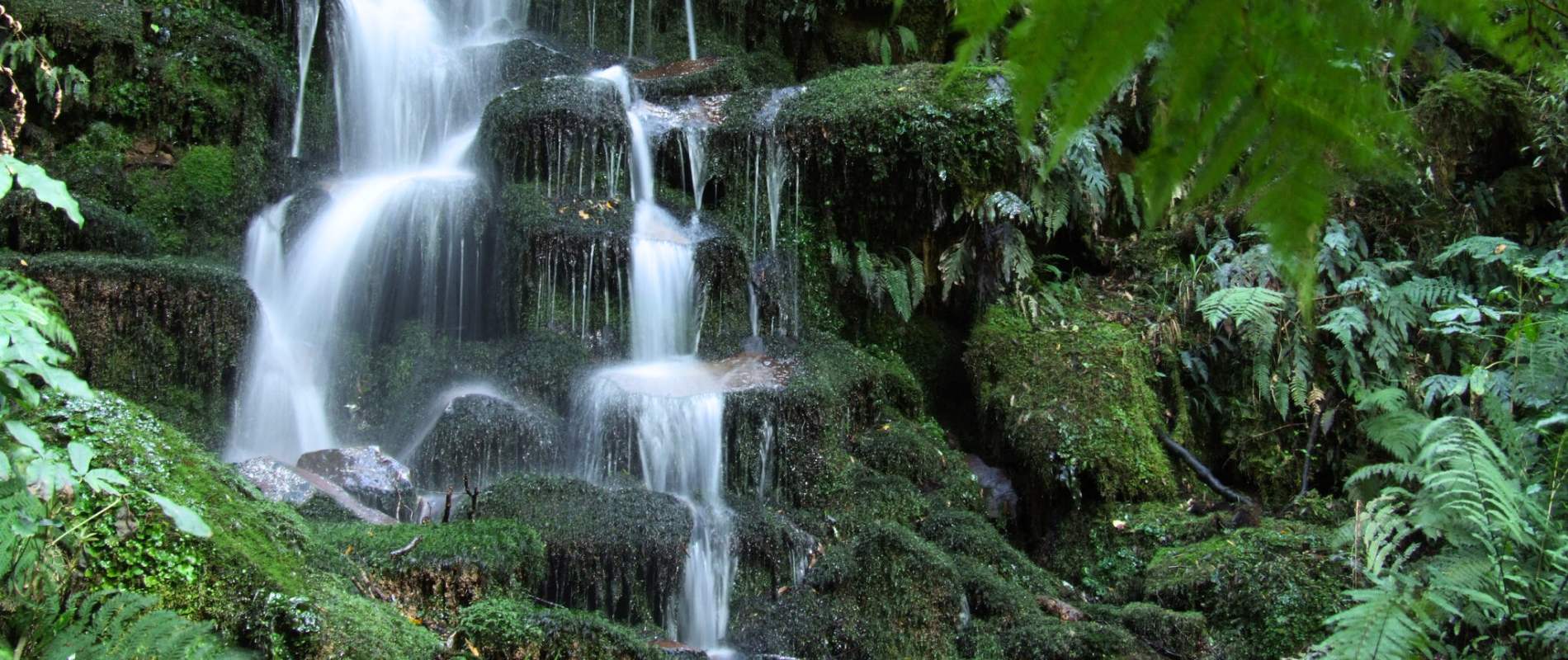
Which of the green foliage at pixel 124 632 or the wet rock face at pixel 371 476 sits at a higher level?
the wet rock face at pixel 371 476

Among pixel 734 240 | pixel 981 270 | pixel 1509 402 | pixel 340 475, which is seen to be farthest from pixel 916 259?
pixel 340 475

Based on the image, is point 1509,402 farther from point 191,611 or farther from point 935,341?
point 191,611

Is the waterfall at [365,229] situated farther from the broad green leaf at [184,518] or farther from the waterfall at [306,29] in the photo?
the broad green leaf at [184,518]

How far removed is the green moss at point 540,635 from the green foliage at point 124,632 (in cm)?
141

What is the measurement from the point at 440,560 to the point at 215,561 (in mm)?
1514

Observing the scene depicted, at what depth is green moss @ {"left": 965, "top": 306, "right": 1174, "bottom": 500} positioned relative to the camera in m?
8.27

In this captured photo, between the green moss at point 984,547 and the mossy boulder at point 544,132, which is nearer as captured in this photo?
the green moss at point 984,547

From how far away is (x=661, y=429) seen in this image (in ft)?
24.9

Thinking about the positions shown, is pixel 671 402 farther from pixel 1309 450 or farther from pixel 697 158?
pixel 1309 450

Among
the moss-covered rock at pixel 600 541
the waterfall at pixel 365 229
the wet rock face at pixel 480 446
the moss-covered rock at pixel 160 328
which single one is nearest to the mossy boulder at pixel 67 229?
the moss-covered rock at pixel 160 328

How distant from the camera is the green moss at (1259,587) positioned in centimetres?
586

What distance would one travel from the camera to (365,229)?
9156 millimetres

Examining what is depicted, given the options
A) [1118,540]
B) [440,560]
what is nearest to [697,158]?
[1118,540]

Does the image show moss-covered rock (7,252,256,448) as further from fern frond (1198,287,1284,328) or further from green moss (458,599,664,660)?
fern frond (1198,287,1284,328)
